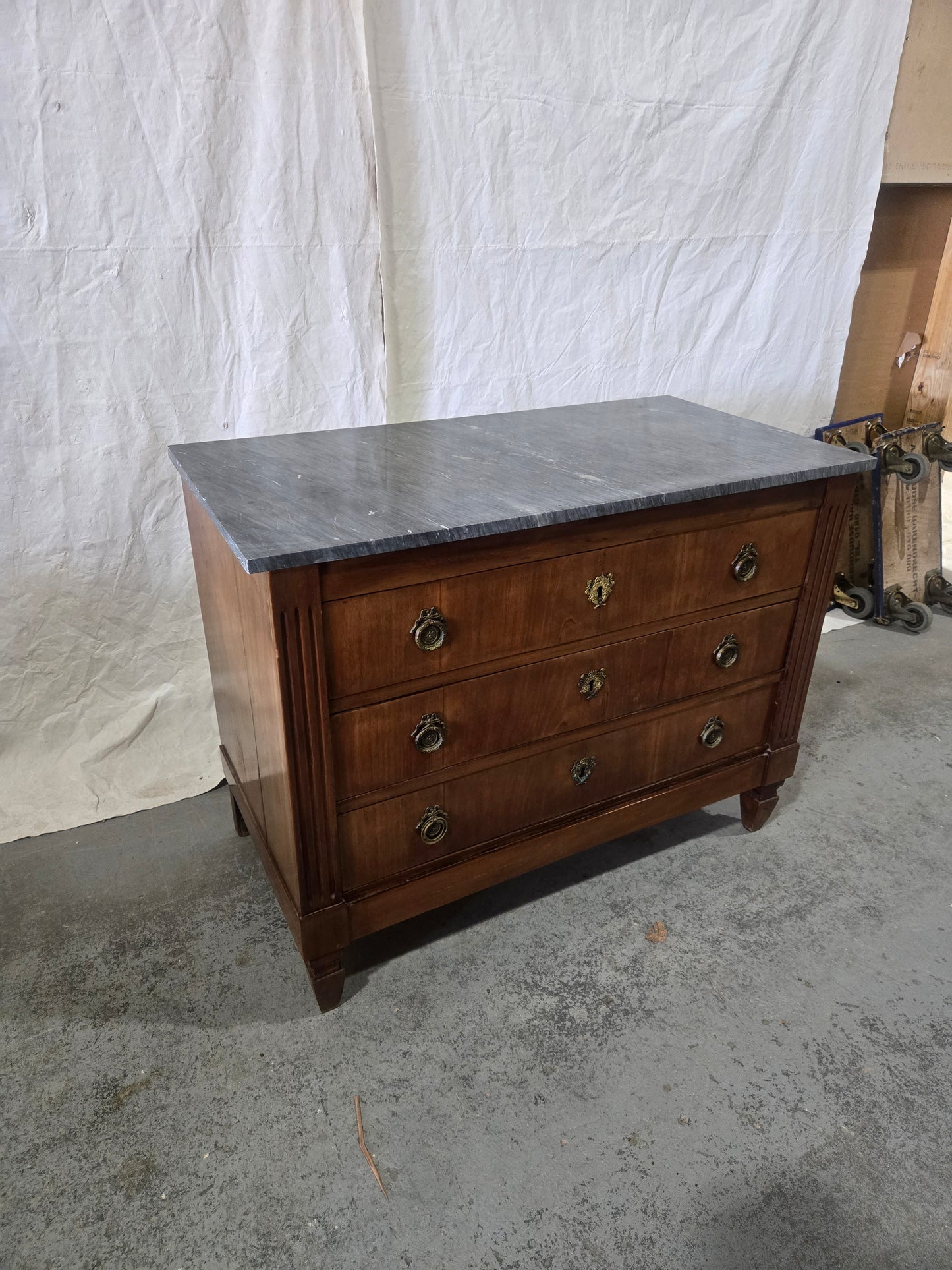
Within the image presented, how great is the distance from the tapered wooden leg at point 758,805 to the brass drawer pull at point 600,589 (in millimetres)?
767

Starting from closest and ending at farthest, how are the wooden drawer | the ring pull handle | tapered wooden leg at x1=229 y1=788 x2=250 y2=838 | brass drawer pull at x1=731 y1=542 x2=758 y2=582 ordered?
the wooden drawer → brass drawer pull at x1=731 y1=542 x2=758 y2=582 → the ring pull handle → tapered wooden leg at x1=229 y1=788 x2=250 y2=838

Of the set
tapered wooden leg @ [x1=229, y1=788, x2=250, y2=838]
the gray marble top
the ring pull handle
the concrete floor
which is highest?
the gray marble top

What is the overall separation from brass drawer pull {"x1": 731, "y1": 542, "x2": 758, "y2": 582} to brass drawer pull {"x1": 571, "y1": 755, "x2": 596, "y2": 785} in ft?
1.47

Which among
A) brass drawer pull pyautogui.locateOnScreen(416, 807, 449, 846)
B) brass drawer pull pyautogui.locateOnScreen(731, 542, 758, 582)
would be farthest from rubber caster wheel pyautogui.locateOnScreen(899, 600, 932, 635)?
brass drawer pull pyautogui.locateOnScreen(416, 807, 449, 846)

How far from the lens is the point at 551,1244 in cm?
123

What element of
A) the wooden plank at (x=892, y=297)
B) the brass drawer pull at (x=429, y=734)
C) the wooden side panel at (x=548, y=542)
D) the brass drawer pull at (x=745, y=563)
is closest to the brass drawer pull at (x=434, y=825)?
the brass drawer pull at (x=429, y=734)

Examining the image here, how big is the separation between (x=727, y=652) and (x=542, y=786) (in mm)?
467

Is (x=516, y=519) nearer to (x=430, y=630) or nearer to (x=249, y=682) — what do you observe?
(x=430, y=630)

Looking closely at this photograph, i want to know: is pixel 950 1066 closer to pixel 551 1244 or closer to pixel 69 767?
pixel 551 1244

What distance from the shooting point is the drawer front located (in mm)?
1311

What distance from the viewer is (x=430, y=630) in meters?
1.35

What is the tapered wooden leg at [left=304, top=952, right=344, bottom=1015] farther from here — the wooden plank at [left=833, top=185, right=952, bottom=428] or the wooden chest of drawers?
the wooden plank at [left=833, top=185, right=952, bottom=428]

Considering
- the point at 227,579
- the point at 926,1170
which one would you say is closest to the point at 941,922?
the point at 926,1170

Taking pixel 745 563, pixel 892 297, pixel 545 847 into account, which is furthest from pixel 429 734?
pixel 892 297
